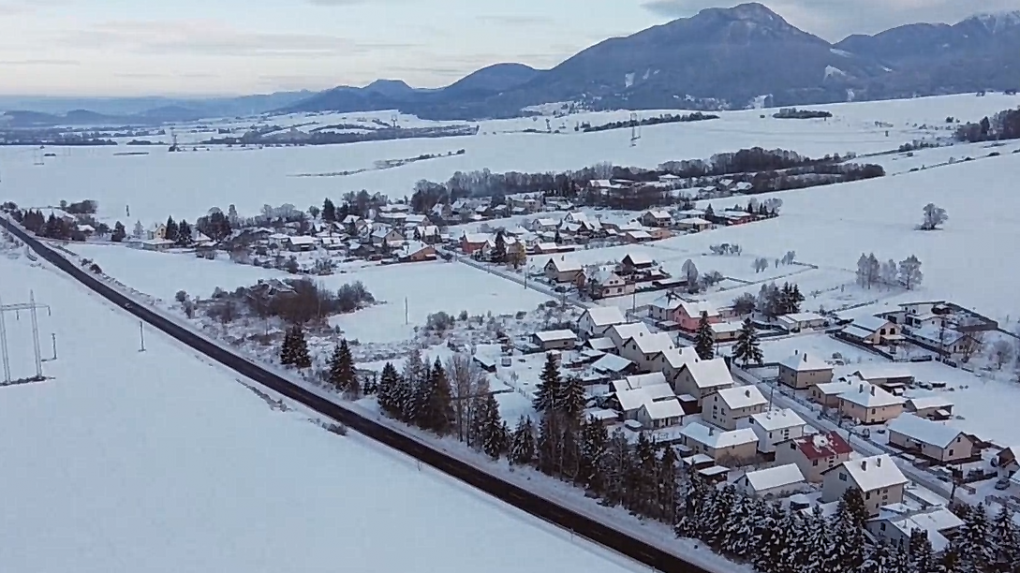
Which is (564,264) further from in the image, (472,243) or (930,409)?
(930,409)

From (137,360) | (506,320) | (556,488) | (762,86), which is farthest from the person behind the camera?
(762,86)

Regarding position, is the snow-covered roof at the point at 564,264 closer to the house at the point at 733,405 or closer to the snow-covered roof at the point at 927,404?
the house at the point at 733,405

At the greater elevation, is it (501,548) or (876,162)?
(876,162)

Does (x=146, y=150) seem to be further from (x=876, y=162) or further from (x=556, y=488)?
(x=556, y=488)

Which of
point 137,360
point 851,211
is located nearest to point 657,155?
point 851,211

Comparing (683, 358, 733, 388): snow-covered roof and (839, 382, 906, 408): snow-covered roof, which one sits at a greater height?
(683, 358, 733, 388): snow-covered roof

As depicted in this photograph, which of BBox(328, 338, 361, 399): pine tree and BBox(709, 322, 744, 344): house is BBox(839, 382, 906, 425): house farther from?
BBox(328, 338, 361, 399): pine tree

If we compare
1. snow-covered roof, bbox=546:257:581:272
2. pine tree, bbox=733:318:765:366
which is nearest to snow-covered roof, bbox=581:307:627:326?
pine tree, bbox=733:318:765:366
